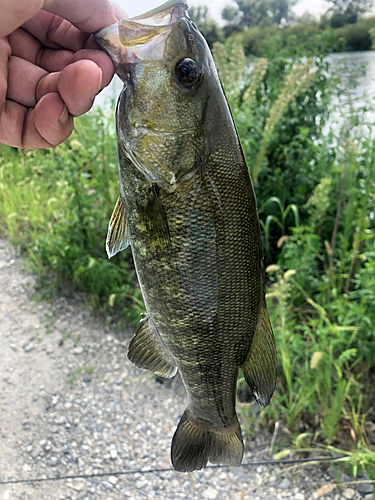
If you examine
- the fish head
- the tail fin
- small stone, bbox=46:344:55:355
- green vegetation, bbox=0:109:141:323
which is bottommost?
small stone, bbox=46:344:55:355

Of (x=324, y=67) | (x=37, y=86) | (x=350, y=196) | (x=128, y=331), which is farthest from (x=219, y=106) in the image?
(x=324, y=67)

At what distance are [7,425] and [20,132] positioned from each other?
2078 millimetres

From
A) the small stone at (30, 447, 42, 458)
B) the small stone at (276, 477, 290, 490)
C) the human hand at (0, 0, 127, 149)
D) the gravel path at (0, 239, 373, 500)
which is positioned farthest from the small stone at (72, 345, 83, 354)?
the human hand at (0, 0, 127, 149)

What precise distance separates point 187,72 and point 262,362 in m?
0.73

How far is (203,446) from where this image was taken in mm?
1190

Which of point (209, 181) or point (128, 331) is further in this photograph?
point (128, 331)

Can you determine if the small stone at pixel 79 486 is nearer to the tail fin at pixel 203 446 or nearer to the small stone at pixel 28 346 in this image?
the small stone at pixel 28 346

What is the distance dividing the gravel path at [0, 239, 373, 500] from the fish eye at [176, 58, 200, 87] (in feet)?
6.48

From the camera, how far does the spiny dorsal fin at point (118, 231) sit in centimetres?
107

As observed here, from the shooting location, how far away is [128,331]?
3.25 m

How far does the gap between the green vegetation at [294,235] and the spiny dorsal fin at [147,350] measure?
3.50ft

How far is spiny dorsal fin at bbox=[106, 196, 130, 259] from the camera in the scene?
107cm

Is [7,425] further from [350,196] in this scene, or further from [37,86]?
[350,196]

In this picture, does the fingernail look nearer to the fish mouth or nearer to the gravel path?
the fish mouth
